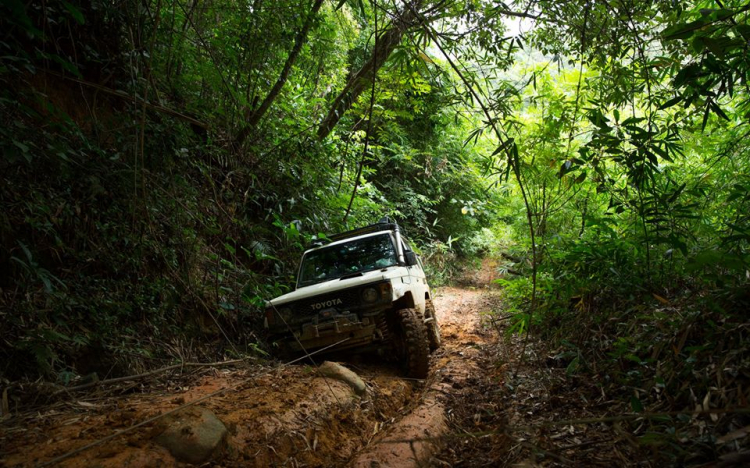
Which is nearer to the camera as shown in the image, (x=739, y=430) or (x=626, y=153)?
(x=739, y=430)

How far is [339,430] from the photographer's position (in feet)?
10.3

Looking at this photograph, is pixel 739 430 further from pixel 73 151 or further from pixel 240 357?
pixel 73 151

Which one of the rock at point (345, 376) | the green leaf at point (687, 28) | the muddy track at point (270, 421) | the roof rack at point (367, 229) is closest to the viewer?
the green leaf at point (687, 28)

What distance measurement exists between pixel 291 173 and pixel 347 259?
2.35 m

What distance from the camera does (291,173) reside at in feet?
22.7

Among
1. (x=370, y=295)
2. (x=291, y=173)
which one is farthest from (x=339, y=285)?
(x=291, y=173)

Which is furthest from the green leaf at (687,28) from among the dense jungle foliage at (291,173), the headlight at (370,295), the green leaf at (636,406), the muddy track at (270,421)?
the headlight at (370,295)

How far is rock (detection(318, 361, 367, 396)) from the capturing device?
3.71 metres

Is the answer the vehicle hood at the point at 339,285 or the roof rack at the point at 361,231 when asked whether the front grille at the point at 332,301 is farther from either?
the roof rack at the point at 361,231

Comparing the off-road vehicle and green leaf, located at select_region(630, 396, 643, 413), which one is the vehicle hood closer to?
the off-road vehicle

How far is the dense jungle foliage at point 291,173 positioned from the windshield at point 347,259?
790mm

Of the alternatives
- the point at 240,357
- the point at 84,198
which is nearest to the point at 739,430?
the point at 240,357

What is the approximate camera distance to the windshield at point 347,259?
5.20m

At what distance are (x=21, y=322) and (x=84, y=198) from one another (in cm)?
131
